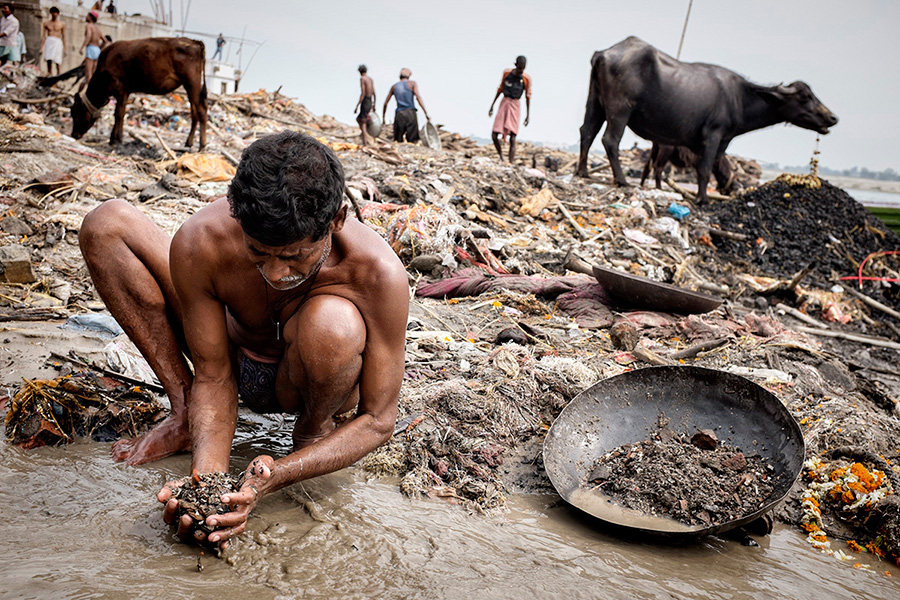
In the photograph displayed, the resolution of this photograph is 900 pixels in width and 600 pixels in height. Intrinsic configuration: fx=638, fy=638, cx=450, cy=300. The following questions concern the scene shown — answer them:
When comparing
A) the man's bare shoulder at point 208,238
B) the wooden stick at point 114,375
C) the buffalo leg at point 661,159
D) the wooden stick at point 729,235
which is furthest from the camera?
the buffalo leg at point 661,159

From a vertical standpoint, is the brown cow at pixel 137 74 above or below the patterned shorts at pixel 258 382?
above

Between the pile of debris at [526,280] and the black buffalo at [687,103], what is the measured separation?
105 centimetres

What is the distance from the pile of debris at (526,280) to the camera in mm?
2848

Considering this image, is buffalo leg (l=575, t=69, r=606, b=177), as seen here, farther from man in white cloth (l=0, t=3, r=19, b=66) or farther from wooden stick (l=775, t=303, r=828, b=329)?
man in white cloth (l=0, t=3, r=19, b=66)

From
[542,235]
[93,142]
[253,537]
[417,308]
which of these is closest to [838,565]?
[253,537]

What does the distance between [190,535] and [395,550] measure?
563mm

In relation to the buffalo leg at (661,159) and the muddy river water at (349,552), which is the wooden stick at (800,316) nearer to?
the muddy river water at (349,552)

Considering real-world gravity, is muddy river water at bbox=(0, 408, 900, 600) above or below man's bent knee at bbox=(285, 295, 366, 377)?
below

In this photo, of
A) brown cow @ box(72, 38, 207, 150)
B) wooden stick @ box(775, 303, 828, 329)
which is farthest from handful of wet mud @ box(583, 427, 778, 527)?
brown cow @ box(72, 38, 207, 150)

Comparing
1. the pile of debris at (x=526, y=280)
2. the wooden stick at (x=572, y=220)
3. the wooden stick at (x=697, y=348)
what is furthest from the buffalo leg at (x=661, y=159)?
the wooden stick at (x=697, y=348)

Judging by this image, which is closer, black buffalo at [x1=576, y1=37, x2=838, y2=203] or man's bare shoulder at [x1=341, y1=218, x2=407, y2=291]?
man's bare shoulder at [x1=341, y1=218, x2=407, y2=291]

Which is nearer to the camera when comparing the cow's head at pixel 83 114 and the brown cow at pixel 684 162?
the cow's head at pixel 83 114

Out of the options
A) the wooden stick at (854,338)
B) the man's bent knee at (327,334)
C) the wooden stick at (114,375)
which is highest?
the man's bent knee at (327,334)

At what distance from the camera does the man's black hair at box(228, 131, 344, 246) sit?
1.53m
